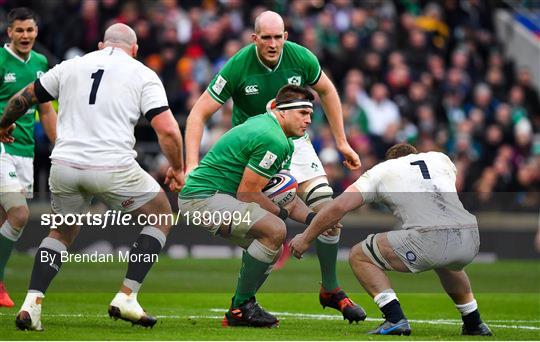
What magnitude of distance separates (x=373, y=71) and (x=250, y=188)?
1514 cm

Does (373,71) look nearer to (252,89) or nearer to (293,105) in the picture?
(252,89)

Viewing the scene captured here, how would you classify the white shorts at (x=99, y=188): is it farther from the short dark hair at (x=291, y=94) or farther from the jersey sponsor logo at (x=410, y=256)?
the jersey sponsor logo at (x=410, y=256)

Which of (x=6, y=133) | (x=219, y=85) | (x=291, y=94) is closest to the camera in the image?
(x=291, y=94)

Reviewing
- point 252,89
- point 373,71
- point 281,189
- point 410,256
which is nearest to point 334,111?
point 252,89

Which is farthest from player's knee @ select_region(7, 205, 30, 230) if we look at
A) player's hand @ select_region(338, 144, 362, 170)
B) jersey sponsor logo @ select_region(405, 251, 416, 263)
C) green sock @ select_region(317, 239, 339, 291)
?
jersey sponsor logo @ select_region(405, 251, 416, 263)

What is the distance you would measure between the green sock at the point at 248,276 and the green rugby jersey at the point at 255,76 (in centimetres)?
195

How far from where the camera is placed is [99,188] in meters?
10.9

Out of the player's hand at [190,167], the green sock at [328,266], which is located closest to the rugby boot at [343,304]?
the green sock at [328,266]

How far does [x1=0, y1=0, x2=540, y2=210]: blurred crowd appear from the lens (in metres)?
23.6

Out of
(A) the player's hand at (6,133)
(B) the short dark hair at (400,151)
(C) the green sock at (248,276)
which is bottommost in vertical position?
(C) the green sock at (248,276)

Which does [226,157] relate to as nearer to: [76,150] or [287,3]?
[76,150]

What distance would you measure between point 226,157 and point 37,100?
5.86 ft

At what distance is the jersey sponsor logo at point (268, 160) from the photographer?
11094mm

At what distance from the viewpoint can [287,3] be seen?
26922 mm
